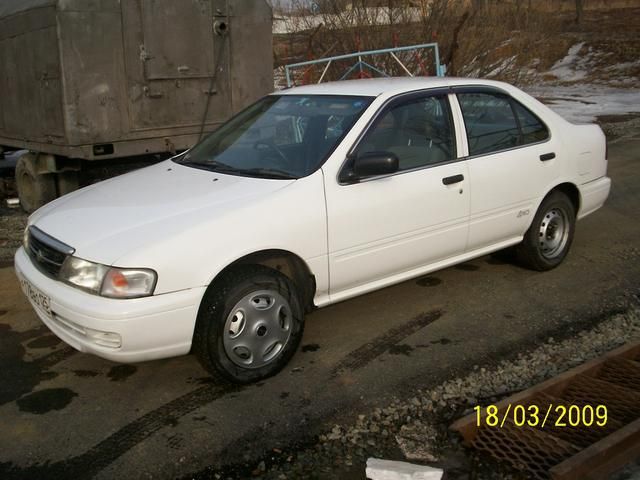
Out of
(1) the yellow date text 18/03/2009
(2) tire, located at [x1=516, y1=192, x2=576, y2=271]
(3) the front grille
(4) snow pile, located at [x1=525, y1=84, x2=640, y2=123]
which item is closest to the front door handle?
(2) tire, located at [x1=516, y1=192, x2=576, y2=271]

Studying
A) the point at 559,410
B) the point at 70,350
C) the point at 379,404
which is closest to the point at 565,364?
the point at 559,410

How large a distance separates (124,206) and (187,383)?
1.08 m

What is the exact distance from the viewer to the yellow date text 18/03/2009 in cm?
322

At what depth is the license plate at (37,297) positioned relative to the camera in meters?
3.62

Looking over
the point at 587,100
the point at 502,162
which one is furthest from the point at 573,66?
the point at 502,162

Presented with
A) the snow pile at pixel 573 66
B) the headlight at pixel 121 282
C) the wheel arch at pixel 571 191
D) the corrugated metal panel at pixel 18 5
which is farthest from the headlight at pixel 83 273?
the snow pile at pixel 573 66

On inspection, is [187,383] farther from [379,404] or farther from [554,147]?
[554,147]

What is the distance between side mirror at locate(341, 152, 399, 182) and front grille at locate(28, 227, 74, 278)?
1628 mm

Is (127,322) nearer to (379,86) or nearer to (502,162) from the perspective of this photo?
(379,86)

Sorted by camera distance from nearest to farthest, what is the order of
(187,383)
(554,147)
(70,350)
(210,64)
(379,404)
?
(379,404) → (187,383) → (70,350) → (554,147) → (210,64)

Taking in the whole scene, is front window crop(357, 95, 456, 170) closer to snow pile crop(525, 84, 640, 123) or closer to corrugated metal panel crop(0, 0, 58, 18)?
corrugated metal panel crop(0, 0, 58, 18)

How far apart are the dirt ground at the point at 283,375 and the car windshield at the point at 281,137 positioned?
1.16 metres

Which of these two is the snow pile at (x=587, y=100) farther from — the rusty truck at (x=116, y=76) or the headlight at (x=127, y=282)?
the headlight at (x=127, y=282)

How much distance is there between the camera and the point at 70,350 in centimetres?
424
